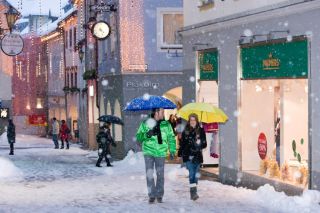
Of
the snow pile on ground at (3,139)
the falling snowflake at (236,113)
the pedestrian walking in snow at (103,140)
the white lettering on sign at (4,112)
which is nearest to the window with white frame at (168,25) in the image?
the pedestrian walking in snow at (103,140)

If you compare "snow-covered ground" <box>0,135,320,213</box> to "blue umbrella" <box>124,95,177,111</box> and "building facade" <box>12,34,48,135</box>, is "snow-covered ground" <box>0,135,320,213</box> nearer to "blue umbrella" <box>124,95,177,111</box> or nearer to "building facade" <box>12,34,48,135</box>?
"blue umbrella" <box>124,95,177,111</box>

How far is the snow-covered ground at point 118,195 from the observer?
1269cm

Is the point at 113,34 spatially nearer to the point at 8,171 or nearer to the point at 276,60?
the point at 8,171

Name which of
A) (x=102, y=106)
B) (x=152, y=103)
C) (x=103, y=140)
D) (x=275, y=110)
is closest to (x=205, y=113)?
(x=275, y=110)

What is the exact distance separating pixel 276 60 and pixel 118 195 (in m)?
4.43

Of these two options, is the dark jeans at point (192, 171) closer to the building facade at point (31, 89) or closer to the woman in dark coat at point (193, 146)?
the woman in dark coat at point (193, 146)

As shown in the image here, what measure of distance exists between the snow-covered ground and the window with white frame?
7.95 meters

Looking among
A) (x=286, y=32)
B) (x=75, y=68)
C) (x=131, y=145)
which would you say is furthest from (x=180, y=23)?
(x=75, y=68)

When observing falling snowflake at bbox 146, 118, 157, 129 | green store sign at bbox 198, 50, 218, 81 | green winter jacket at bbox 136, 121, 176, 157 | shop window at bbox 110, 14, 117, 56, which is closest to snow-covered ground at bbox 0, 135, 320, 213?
green winter jacket at bbox 136, 121, 176, 157

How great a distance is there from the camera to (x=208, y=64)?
719 inches

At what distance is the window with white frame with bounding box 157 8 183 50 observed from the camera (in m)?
27.5

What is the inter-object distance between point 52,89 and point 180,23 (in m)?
35.2

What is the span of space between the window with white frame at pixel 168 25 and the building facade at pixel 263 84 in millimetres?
8286

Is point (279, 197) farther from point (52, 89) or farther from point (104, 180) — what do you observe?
point (52, 89)
